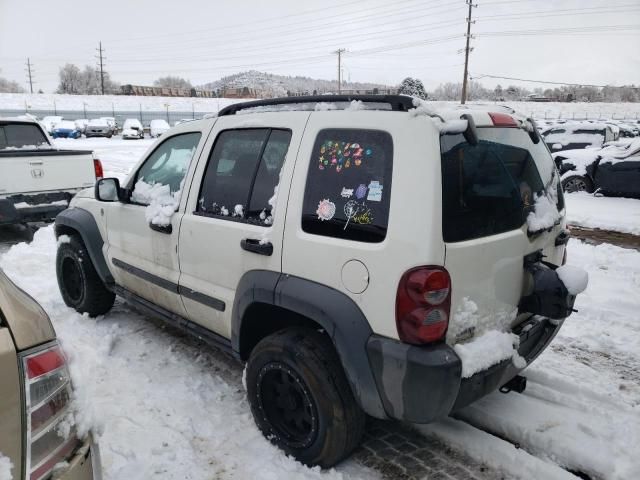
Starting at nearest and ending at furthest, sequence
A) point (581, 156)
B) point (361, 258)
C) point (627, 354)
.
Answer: point (361, 258), point (627, 354), point (581, 156)

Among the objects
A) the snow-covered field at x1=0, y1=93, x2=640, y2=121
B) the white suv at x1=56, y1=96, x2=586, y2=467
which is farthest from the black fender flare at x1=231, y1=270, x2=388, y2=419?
the snow-covered field at x1=0, y1=93, x2=640, y2=121

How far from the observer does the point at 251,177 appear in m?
3.07

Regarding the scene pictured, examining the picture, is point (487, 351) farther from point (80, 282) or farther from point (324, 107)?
point (80, 282)

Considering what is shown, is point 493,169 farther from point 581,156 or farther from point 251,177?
point 581,156

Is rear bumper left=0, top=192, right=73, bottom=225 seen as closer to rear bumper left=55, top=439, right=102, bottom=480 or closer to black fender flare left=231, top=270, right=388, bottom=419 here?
black fender flare left=231, top=270, right=388, bottom=419

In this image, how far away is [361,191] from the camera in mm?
2461

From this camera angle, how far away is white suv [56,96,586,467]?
2271 mm

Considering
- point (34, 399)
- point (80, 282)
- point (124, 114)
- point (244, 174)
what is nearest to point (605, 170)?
point (244, 174)

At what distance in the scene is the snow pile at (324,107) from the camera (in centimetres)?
277

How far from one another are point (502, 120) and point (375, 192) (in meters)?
0.92

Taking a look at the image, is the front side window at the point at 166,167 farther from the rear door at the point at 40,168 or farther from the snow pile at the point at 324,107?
the rear door at the point at 40,168

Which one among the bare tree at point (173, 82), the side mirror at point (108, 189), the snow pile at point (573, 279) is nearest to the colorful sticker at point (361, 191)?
the snow pile at point (573, 279)

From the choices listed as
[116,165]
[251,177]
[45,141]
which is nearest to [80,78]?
[116,165]

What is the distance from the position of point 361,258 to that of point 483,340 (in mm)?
774
